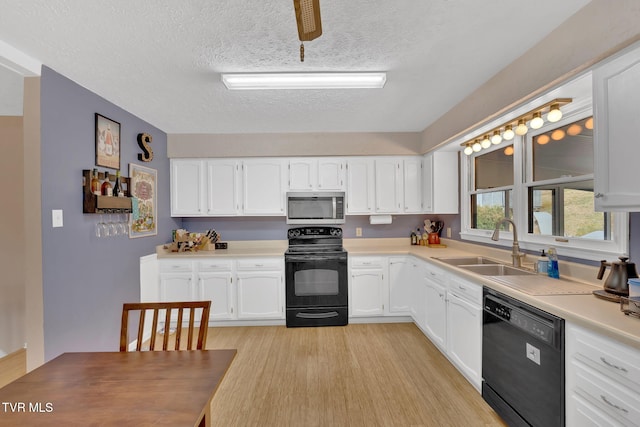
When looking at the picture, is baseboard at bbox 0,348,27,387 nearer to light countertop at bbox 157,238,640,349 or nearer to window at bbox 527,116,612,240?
light countertop at bbox 157,238,640,349

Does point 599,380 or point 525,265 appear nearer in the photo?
point 599,380

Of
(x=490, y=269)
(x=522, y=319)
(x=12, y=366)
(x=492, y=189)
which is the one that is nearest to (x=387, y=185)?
(x=492, y=189)

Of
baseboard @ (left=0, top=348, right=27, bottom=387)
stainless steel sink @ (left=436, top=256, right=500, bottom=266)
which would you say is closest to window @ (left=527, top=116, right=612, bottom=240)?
stainless steel sink @ (left=436, top=256, right=500, bottom=266)

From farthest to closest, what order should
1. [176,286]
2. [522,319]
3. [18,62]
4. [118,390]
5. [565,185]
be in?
[176,286] < [565,185] < [18,62] < [522,319] < [118,390]

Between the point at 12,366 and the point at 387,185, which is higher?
the point at 387,185

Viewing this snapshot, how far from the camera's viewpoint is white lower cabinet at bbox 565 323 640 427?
110 cm

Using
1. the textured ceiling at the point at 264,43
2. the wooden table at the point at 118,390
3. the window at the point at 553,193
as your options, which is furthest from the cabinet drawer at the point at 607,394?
the textured ceiling at the point at 264,43

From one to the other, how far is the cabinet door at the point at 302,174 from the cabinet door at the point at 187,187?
46.4 inches

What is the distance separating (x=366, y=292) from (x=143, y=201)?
2.77 m

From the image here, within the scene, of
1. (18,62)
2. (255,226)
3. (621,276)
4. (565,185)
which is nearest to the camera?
(621,276)

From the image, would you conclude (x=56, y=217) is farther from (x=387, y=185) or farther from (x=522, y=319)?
(x=387, y=185)

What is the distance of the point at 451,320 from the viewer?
2449mm

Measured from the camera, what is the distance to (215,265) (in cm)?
339

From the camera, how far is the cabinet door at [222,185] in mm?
3693
